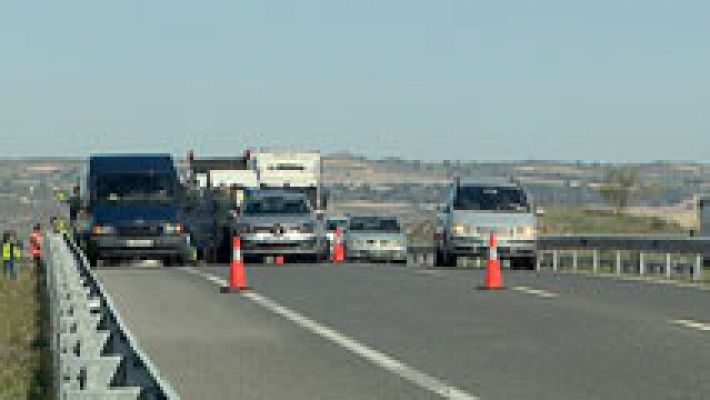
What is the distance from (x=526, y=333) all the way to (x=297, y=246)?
23847 millimetres

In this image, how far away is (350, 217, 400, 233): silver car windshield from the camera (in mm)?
50344

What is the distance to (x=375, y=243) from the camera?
161ft

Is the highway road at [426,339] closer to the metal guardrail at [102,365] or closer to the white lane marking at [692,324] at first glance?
the white lane marking at [692,324]

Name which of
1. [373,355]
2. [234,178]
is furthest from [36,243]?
[373,355]

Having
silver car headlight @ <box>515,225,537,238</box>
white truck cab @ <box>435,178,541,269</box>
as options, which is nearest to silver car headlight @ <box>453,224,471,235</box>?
white truck cab @ <box>435,178,541,269</box>

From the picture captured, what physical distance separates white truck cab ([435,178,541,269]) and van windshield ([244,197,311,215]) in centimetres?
473

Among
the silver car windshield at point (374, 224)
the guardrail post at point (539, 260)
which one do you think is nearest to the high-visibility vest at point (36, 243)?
the silver car windshield at point (374, 224)

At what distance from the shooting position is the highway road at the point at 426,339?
12664mm

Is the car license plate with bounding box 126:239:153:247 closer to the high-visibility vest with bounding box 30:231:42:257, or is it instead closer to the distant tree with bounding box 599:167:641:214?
the high-visibility vest with bounding box 30:231:42:257

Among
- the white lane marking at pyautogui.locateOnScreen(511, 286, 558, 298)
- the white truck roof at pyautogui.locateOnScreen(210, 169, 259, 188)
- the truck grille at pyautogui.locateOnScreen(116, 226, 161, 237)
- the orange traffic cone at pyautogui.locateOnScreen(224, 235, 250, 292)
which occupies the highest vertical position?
the white truck roof at pyautogui.locateOnScreen(210, 169, 259, 188)

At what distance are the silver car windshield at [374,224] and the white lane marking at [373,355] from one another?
26.9 metres

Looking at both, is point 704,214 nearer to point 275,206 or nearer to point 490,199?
point 275,206

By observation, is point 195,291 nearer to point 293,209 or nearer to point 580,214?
point 293,209

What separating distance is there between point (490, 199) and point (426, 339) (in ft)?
70.0
